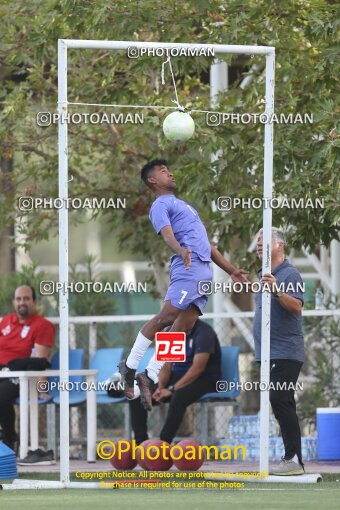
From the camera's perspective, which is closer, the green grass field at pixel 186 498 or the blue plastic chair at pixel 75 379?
the green grass field at pixel 186 498

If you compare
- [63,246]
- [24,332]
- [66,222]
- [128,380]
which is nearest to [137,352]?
[128,380]

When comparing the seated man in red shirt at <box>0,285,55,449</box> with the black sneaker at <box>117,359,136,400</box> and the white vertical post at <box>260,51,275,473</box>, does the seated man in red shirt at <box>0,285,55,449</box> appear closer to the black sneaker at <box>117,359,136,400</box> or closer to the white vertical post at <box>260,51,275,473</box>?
the black sneaker at <box>117,359,136,400</box>

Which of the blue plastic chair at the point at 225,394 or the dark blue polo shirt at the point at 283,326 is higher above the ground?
the dark blue polo shirt at the point at 283,326

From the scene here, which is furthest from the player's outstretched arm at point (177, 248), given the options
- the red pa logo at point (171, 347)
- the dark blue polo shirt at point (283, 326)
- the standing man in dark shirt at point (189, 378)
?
the standing man in dark shirt at point (189, 378)

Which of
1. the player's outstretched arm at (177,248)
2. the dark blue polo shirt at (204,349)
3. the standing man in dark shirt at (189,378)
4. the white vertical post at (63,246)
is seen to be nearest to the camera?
the white vertical post at (63,246)

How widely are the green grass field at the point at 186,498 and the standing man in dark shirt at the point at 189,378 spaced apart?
2784 millimetres

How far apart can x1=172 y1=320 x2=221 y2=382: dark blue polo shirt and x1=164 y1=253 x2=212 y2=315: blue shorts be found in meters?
2.80

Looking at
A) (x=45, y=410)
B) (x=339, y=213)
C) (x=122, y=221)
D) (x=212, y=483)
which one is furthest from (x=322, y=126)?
(x=45, y=410)

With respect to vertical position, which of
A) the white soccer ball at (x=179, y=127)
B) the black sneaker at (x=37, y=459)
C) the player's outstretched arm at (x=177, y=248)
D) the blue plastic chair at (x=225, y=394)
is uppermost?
the white soccer ball at (x=179, y=127)

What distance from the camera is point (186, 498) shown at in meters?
10.1

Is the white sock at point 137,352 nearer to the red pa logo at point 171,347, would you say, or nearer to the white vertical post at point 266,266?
the red pa logo at point 171,347

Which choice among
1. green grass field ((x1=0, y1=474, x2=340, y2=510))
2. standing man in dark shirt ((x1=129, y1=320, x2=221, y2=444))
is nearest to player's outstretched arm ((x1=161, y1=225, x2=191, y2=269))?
green grass field ((x1=0, y1=474, x2=340, y2=510))

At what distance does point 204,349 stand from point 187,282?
294 centimetres

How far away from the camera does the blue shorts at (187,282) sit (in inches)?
458
